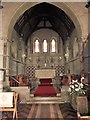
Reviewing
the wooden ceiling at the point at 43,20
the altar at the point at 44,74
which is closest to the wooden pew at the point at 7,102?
the wooden ceiling at the point at 43,20

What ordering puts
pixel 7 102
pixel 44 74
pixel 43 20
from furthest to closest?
pixel 43 20, pixel 44 74, pixel 7 102

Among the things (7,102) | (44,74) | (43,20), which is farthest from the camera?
(43,20)

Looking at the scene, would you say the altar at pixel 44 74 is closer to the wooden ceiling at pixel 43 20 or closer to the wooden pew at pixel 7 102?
the wooden ceiling at pixel 43 20

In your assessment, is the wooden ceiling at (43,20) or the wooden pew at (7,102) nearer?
the wooden pew at (7,102)

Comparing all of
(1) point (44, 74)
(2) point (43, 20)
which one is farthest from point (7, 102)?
(2) point (43, 20)

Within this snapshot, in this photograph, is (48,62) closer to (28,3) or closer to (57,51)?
(57,51)

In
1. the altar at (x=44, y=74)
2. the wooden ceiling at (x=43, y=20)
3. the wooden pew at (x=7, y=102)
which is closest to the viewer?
the wooden pew at (x=7, y=102)

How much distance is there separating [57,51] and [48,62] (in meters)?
1.74

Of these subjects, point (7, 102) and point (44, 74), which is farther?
point (44, 74)

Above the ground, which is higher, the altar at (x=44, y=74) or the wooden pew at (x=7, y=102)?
the altar at (x=44, y=74)

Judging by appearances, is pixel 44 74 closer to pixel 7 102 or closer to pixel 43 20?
pixel 43 20

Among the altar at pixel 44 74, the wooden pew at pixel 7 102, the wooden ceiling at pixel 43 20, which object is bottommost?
the wooden pew at pixel 7 102

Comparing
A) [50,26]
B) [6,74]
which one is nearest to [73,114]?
[6,74]

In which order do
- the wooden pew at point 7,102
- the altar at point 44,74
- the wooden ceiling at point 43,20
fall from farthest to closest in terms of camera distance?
the altar at point 44,74
the wooden ceiling at point 43,20
the wooden pew at point 7,102
